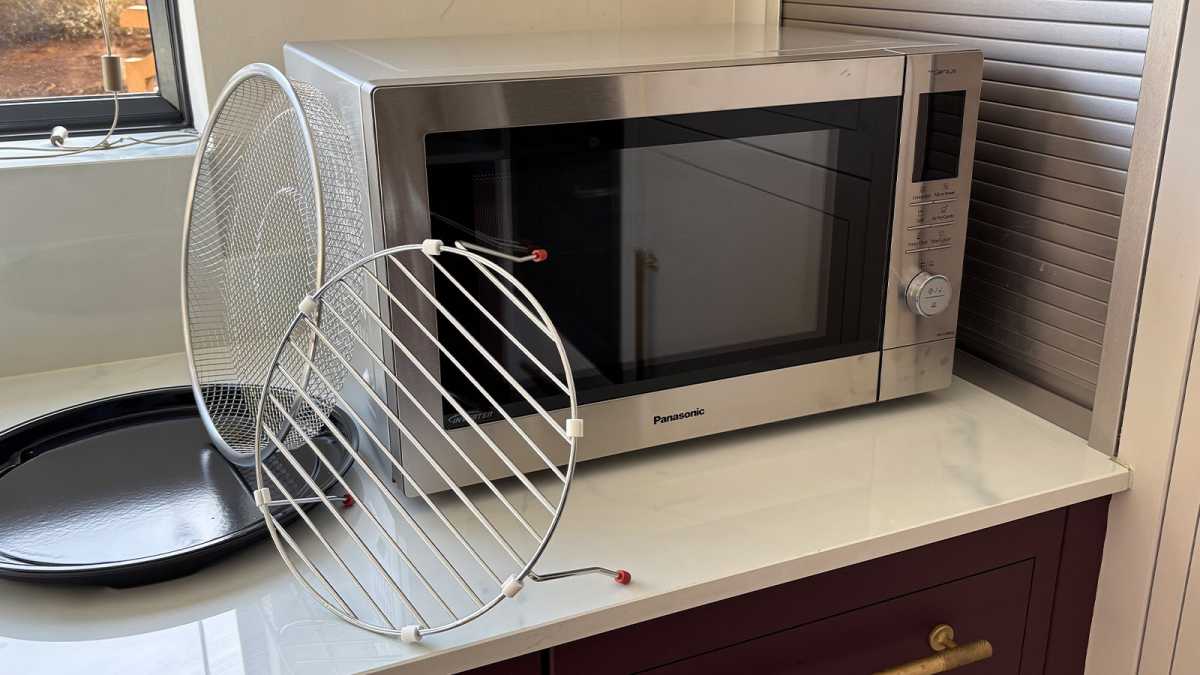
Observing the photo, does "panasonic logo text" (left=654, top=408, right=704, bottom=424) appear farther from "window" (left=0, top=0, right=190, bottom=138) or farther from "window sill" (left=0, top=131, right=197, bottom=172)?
"window" (left=0, top=0, right=190, bottom=138)

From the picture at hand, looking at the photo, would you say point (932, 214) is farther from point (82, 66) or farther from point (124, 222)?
point (82, 66)

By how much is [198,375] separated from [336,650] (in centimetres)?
41

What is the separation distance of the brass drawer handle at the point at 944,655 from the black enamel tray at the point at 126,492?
0.53m

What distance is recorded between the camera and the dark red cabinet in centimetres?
79

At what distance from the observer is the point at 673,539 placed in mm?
825

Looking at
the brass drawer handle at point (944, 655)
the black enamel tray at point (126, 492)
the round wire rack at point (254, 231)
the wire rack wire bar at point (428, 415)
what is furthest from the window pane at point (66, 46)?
the brass drawer handle at point (944, 655)

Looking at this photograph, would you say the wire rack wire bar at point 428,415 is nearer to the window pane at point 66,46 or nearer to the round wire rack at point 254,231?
the round wire rack at point 254,231

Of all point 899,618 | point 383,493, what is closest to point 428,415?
point 383,493

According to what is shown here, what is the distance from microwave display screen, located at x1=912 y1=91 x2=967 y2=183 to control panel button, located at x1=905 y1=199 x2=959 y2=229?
0.03 meters

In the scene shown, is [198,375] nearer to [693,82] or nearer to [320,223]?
[320,223]

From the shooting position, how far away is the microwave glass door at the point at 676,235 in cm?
81

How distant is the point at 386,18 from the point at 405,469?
602 millimetres

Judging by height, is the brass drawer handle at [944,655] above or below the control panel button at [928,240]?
below

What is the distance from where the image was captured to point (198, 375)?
1.01 m
